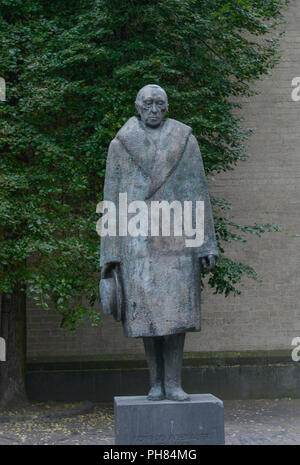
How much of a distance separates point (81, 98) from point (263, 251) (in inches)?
172

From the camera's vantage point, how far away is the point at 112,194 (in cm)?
488

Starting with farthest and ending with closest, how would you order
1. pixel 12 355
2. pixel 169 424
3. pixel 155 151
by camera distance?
pixel 12 355, pixel 155 151, pixel 169 424

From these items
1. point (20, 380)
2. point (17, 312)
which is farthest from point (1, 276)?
point (20, 380)

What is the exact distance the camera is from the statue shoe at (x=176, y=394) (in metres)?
4.70

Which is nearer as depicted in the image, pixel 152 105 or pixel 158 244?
pixel 158 244

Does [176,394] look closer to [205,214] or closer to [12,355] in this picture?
[205,214]

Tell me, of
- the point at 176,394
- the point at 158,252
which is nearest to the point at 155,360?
the point at 176,394

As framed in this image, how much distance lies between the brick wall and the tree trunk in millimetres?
1251

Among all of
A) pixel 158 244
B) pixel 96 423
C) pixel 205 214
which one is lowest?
pixel 96 423

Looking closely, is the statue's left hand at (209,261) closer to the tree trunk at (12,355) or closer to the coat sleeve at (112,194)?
the coat sleeve at (112,194)

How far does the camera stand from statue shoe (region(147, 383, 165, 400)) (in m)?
4.76

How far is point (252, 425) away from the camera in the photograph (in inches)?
371

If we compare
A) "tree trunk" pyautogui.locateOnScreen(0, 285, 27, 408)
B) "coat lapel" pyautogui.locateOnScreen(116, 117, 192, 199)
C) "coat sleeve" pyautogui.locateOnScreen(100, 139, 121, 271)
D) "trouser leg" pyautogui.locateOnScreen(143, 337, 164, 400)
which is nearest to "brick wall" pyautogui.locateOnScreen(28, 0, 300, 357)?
"tree trunk" pyautogui.locateOnScreen(0, 285, 27, 408)

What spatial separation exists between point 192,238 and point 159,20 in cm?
478
